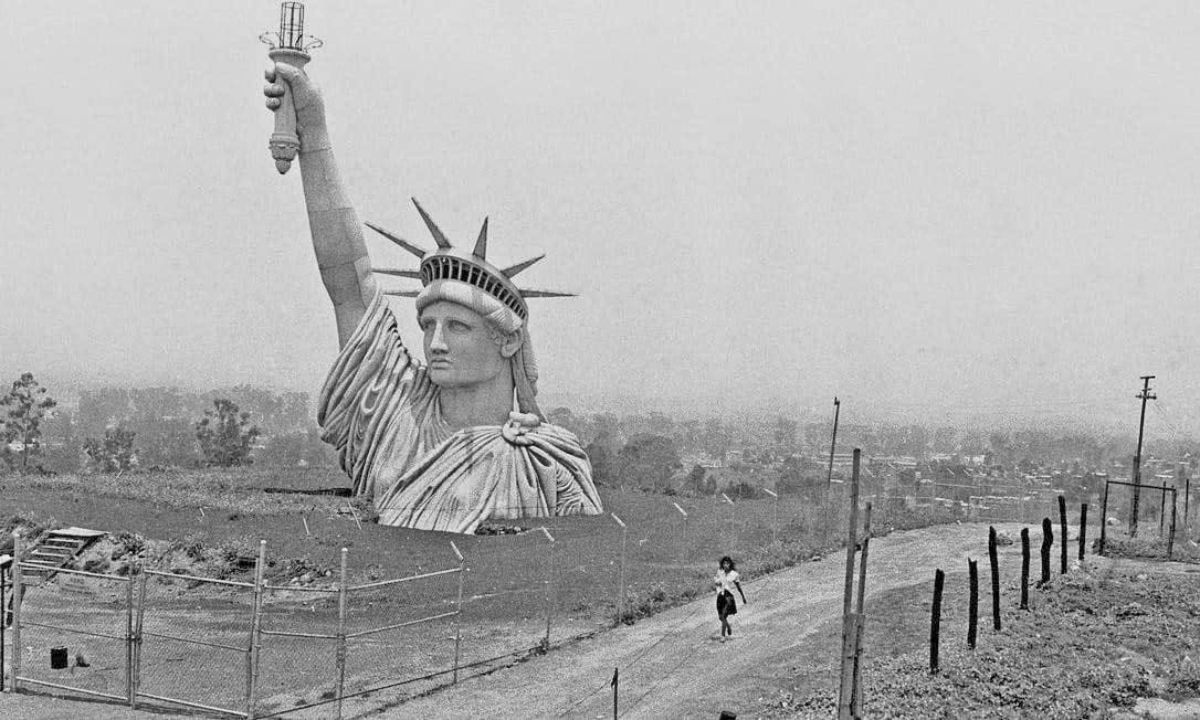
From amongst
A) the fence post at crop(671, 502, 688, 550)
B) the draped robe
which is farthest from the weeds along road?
the draped robe

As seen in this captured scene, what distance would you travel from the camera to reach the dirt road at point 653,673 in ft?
43.7

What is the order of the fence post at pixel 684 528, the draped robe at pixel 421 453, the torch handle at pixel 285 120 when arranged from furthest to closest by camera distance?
the torch handle at pixel 285 120 → the draped robe at pixel 421 453 → the fence post at pixel 684 528

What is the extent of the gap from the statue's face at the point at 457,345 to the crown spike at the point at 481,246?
4.38 ft

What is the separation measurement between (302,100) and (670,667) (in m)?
19.8

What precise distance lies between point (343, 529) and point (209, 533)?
3039 mm

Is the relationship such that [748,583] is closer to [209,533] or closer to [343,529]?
[343,529]

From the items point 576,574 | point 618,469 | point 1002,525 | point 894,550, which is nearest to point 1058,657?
point 576,574

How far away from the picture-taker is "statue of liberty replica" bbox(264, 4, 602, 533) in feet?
91.1

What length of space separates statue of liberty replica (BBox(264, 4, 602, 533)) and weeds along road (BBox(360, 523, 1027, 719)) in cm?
823

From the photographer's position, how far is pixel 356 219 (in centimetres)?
3048

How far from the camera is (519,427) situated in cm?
2883

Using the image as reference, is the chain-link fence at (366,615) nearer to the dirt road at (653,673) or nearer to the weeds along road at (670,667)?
the dirt road at (653,673)

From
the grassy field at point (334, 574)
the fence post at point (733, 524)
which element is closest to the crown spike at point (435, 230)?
the grassy field at point (334, 574)

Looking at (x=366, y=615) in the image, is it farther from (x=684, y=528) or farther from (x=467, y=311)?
(x=684, y=528)
